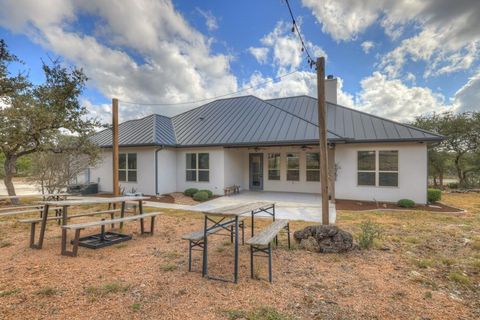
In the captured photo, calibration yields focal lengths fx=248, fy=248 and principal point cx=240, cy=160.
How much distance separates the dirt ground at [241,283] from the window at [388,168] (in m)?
5.67

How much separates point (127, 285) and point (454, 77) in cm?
1845

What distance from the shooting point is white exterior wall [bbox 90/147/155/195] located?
1349 cm

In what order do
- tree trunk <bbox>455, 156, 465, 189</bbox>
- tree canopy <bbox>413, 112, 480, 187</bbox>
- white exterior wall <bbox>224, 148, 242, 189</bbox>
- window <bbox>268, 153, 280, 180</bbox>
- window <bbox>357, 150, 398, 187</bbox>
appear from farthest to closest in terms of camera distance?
tree trunk <bbox>455, 156, 465, 189</bbox>
tree canopy <bbox>413, 112, 480, 187</bbox>
window <bbox>268, 153, 280, 180</bbox>
white exterior wall <bbox>224, 148, 242, 189</bbox>
window <bbox>357, 150, 398, 187</bbox>

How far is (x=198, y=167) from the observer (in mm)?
14055

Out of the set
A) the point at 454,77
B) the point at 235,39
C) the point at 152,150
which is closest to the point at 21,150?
the point at 152,150

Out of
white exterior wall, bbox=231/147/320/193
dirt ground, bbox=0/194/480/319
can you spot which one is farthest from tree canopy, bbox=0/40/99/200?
white exterior wall, bbox=231/147/320/193

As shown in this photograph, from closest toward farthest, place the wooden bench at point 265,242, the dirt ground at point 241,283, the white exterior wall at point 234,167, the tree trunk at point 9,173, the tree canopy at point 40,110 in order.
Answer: the dirt ground at point 241,283 → the wooden bench at point 265,242 → the tree canopy at point 40,110 → the tree trunk at point 9,173 → the white exterior wall at point 234,167

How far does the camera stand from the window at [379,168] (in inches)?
438

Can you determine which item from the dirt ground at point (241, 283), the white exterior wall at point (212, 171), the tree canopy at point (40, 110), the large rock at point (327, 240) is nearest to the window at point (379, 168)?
the dirt ground at point (241, 283)

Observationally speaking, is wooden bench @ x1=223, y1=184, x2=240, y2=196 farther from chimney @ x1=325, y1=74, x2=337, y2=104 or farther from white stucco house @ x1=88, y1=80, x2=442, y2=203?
chimney @ x1=325, y1=74, x2=337, y2=104

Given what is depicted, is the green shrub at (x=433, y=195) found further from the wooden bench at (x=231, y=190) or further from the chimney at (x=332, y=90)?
the wooden bench at (x=231, y=190)

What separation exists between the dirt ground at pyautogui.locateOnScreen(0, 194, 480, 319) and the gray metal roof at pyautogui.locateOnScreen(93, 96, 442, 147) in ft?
21.7

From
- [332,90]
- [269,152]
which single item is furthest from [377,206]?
[332,90]

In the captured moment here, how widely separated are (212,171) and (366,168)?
7.70 meters
